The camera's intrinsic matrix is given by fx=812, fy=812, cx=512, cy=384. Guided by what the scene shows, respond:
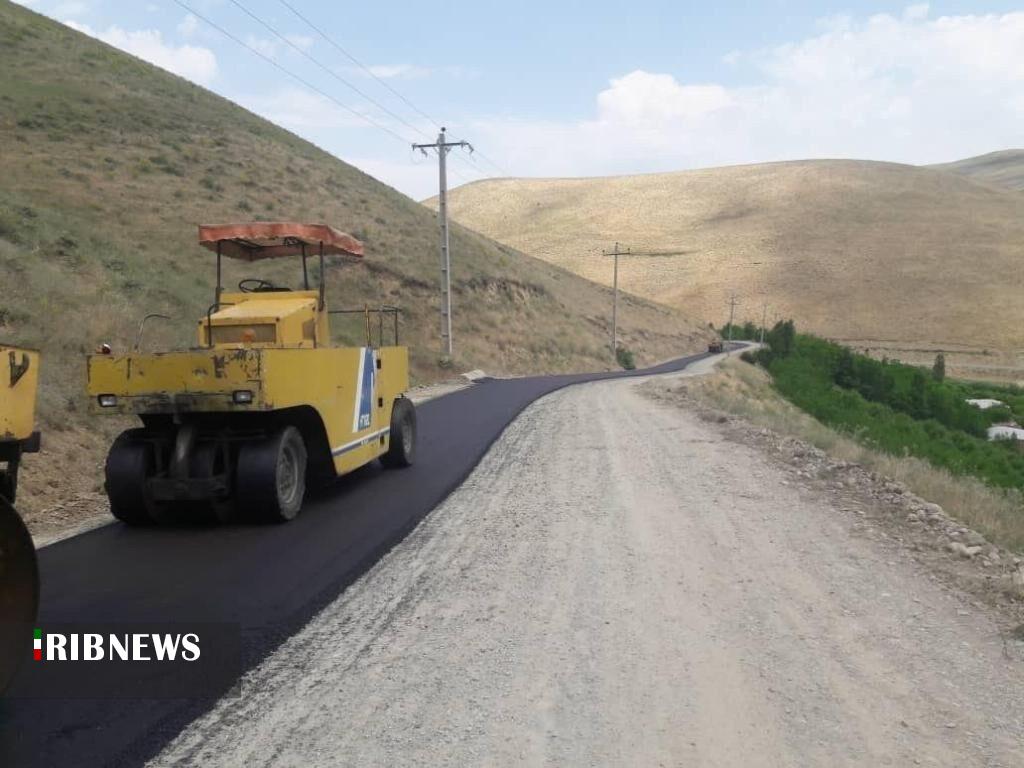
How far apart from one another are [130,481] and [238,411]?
→ 1.16m

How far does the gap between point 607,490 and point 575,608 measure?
3984 mm

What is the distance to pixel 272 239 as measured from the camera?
966 cm

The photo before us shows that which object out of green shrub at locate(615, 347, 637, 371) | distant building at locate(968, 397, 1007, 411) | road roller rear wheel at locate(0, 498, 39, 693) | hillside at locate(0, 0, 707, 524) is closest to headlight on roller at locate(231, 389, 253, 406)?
road roller rear wheel at locate(0, 498, 39, 693)

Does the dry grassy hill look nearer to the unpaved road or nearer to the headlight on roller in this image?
the unpaved road

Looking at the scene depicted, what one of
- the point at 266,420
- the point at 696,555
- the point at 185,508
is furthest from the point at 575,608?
the point at 185,508

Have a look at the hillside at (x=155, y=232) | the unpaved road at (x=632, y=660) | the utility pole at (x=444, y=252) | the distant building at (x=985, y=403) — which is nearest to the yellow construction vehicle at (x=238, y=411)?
the unpaved road at (x=632, y=660)

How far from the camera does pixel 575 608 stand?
536 cm

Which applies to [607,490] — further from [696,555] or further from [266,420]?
[266,420]

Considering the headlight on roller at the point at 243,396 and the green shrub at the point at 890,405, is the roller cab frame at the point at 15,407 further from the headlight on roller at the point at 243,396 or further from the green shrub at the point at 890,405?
the green shrub at the point at 890,405

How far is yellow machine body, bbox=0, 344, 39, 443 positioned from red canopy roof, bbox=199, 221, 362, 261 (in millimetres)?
5279

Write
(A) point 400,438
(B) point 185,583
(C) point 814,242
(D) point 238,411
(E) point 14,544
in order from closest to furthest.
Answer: (E) point 14,544
(B) point 185,583
(D) point 238,411
(A) point 400,438
(C) point 814,242

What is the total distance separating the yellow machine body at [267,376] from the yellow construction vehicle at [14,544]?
2940 millimetres

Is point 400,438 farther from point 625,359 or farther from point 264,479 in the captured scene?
point 625,359

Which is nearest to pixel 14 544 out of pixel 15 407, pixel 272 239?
pixel 15 407
